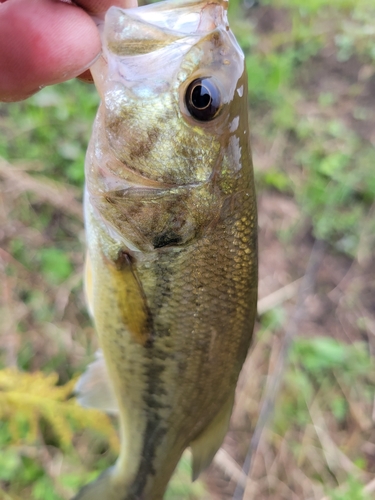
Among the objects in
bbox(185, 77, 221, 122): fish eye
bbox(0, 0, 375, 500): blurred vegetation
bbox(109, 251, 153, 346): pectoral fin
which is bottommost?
bbox(0, 0, 375, 500): blurred vegetation

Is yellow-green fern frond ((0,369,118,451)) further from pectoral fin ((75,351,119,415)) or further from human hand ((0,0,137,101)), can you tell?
human hand ((0,0,137,101))

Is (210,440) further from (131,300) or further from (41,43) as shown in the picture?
(41,43)

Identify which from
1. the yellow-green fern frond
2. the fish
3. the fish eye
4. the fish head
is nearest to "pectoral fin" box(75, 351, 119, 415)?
the fish

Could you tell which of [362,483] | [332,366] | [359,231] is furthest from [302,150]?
[362,483]

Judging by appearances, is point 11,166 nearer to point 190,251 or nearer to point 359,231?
point 190,251

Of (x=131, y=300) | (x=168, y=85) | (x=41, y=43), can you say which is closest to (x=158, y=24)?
(x=168, y=85)

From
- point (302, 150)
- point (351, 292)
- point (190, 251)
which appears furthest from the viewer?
point (302, 150)

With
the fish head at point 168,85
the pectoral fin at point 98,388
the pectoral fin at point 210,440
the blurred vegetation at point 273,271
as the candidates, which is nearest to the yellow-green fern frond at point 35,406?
the blurred vegetation at point 273,271

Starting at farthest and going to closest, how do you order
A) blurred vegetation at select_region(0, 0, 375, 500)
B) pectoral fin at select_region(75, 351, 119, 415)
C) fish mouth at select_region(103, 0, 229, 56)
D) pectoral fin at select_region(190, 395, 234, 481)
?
blurred vegetation at select_region(0, 0, 375, 500) → pectoral fin at select_region(75, 351, 119, 415) → pectoral fin at select_region(190, 395, 234, 481) → fish mouth at select_region(103, 0, 229, 56)
